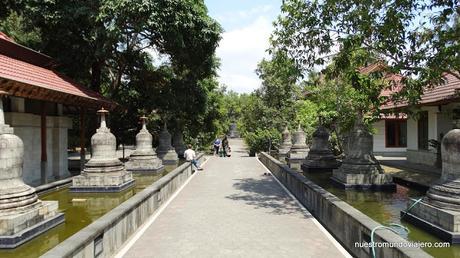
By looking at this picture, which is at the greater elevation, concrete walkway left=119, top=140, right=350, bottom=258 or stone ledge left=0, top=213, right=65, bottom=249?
stone ledge left=0, top=213, right=65, bottom=249

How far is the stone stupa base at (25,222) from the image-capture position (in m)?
6.95

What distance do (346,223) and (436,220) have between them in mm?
1580

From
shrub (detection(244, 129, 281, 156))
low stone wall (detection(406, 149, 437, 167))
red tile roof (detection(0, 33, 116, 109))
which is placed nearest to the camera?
red tile roof (detection(0, 33, 116, 109))

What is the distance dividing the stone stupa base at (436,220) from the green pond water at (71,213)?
255 inches

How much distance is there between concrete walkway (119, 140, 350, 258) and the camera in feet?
26.1

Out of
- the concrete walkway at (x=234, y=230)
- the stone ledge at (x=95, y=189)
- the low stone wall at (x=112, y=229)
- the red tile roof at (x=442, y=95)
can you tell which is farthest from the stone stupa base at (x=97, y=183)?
the red tile roof at (x=442, y=95)

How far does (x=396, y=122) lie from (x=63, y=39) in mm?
23056

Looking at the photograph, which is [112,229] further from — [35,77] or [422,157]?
[422,157]

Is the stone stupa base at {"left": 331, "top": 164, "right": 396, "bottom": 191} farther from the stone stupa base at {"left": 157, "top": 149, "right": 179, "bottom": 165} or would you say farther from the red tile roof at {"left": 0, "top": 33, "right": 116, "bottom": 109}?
the stone stupa base at {"left": 157, "top": 149, "right": 179, "bottom": 165}

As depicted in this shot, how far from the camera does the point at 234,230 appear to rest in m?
9.54

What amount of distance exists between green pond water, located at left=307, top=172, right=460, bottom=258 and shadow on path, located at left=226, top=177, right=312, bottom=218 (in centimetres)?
134

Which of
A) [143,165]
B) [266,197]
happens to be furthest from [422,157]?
[143,165]

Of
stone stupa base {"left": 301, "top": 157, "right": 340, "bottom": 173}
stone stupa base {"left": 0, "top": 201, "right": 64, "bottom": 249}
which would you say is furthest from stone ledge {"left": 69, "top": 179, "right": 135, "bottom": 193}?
stone stupa base {"left": 301, "top": 157, "right": 340, "bottom": 173}

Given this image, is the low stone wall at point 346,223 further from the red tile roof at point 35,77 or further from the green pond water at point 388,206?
the red tile roof at point 35,77
